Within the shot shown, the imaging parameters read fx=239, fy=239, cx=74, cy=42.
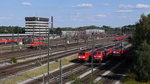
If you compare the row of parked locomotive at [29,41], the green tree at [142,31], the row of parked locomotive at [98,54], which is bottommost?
the row of parked locomotive at [98,54]

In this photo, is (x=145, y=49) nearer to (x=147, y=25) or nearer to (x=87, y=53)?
(x=147, y=25)

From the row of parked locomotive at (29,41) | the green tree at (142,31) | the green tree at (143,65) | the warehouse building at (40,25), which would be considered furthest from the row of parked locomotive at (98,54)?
the row of parked locomotive at (29,41)

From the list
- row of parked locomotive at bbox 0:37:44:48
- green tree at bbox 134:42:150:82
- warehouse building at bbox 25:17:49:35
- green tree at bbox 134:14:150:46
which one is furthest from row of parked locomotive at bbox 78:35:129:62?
row of parked locomotive at bbox 0:37:44:48

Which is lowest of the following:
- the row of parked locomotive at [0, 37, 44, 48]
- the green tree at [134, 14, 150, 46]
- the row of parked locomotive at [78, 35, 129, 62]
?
the row of parked locomotive at [78, 35, 129, 62]

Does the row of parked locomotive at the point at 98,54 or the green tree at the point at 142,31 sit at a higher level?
the green tree at the point at 142,31

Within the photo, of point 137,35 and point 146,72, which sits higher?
point 137,35

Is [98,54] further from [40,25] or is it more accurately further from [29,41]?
[29,41]

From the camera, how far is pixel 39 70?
38.5 metres

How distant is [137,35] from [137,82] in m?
9.77

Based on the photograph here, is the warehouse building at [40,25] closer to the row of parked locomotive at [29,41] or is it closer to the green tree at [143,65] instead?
the row of parked locomotive at [29,41]

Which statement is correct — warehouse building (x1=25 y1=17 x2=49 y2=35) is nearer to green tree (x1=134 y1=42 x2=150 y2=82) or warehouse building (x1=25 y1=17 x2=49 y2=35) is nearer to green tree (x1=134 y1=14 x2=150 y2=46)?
green tree (x1=134 y1=42 x2=150 y2=82)

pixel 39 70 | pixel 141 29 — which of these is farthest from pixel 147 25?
pixel 39 70

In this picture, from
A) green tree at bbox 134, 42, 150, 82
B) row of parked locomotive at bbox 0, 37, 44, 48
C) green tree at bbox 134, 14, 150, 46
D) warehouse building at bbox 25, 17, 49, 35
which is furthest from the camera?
row of parked locomotive at bbox 0, 37, 44, 48

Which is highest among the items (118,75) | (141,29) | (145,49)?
(141,29)
